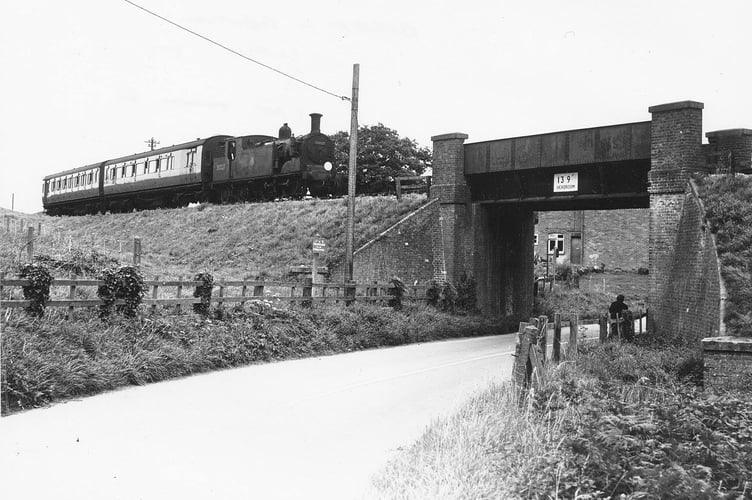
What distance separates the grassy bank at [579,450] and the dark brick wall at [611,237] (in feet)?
141

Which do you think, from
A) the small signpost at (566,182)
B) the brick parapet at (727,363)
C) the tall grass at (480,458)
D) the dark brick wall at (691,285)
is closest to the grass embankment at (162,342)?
the tall grass at (480,458)

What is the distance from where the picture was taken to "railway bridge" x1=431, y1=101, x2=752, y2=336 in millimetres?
19344

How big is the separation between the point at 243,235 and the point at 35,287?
69.0 ft

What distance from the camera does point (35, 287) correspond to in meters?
11.3

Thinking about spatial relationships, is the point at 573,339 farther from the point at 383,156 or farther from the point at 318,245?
the point at 383,156

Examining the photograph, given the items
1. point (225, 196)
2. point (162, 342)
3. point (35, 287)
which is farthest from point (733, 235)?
point (225, 196)

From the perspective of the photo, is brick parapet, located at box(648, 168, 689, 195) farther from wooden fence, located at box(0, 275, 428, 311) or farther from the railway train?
the railway train

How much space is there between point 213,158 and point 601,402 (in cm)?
3183

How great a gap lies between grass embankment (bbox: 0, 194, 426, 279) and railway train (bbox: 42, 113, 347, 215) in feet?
4.76

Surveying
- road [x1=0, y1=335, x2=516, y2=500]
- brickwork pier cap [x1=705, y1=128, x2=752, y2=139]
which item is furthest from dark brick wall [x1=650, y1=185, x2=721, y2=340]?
road [x1=0, y1=335, x2=516, y2=500]

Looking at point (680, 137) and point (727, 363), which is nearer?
point (727, 363)

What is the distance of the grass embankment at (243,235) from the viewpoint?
2830cm

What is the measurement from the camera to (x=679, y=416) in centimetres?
790

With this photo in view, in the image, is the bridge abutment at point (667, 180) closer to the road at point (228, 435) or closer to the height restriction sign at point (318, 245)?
the height restriction sign at point (318, 245)
